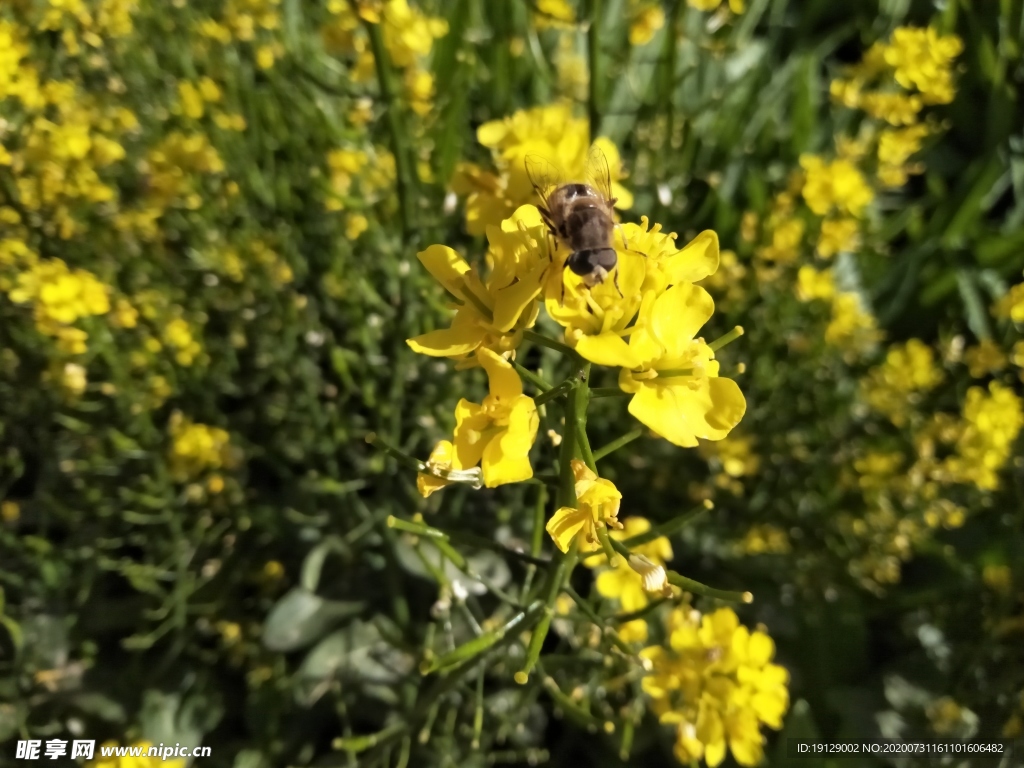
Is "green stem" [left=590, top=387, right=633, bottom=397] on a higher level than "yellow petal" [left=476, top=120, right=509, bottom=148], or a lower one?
lower

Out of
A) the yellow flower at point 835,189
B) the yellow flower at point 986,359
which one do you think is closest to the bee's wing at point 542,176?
the yellow flower at point 835,189

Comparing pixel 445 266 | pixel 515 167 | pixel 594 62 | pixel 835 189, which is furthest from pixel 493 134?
pixel 835 189

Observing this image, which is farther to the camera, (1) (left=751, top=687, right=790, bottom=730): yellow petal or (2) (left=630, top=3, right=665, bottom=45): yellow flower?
(2) (left=630, top=3, right=665, bottom=45): yellow flower

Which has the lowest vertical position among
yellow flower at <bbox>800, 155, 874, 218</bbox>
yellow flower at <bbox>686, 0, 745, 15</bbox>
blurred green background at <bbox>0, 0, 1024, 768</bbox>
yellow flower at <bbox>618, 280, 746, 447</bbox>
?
blurred green background at <bbox>0, 0, 1024, 768</bbox>

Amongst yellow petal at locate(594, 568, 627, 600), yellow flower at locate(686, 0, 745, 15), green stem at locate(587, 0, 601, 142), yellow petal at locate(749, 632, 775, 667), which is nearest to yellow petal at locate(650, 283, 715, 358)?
yellow petal at locate(594, 568, 627, 600)

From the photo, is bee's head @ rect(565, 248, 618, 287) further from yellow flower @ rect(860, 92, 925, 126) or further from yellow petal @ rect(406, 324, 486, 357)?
yellow flower @ rect(860, 92, 925, 126)

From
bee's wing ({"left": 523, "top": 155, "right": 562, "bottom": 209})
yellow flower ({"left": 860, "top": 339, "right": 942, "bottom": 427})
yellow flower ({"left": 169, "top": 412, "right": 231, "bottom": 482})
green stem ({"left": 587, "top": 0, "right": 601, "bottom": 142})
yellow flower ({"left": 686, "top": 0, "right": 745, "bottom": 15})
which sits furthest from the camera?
yellow flower ({"left": 860, "top": 339, "right": 942, "bottom": 427})

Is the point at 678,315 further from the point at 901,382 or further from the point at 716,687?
the point at 901,382
